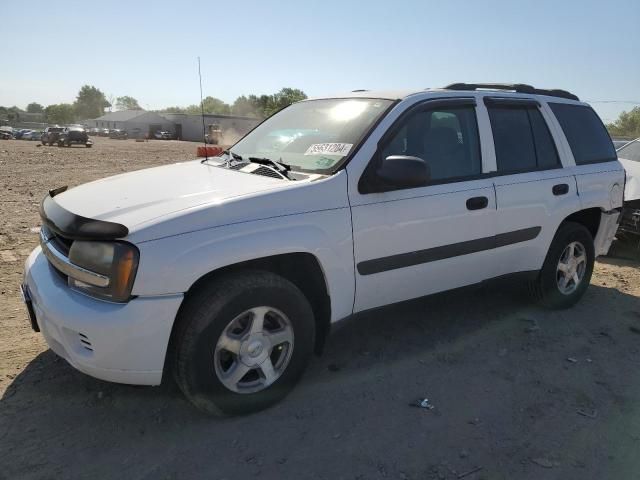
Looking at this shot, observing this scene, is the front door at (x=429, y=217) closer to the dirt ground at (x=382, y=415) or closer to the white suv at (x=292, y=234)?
the white suv at (x=292, y=234)

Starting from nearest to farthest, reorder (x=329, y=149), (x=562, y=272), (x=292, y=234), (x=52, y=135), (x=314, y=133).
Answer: (x=292, y=234) → (x=329, y=149) → (x=314, y=133) → (x=562, y=272) → (x=52, y=135)

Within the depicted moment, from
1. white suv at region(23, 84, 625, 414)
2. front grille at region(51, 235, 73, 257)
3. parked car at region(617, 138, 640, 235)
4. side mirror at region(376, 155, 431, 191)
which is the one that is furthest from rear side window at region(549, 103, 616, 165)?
front grille at region(51, 235, 73, 257)

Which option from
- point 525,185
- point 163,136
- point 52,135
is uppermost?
point 163,136

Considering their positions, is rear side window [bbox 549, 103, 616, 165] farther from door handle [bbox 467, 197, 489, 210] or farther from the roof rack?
door handle [bbox 467, 197, 489, 210]

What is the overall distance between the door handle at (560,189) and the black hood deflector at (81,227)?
3.23 m

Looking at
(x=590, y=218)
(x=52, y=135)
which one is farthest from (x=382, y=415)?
(x=52, y=135)

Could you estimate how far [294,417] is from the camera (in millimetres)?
2795

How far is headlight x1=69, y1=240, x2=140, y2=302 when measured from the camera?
7.52 ft

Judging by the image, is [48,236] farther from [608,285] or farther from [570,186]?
[608,285]

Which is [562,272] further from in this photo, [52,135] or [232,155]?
[52,135]

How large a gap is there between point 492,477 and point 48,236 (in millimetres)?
2695

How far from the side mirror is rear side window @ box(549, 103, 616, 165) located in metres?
2.06

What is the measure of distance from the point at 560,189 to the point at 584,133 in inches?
31.4

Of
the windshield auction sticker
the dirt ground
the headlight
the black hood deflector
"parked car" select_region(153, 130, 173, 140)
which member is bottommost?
the dirt ground
